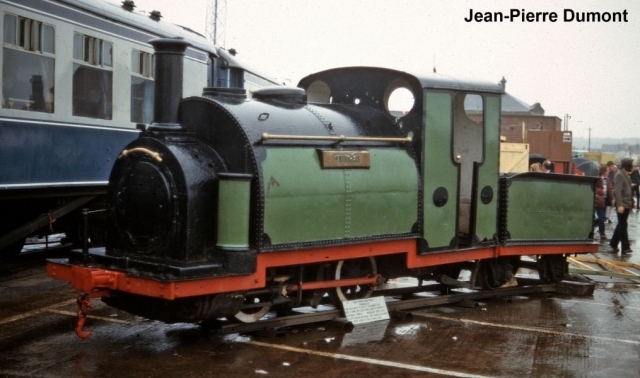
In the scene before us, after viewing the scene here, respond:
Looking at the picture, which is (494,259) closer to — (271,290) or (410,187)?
(410,187)

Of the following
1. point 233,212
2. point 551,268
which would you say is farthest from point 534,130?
point 233,212

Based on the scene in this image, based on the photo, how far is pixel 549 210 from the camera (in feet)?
31.2

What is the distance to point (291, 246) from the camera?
6773 millimetres

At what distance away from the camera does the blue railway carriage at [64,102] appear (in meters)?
8.79

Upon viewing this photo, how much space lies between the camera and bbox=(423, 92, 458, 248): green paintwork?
8.07 metres

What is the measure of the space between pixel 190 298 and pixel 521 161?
9.14m

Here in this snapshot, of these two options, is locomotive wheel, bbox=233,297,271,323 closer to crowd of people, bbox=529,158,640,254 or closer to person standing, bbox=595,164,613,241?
crowd of people, bbox=529,158,640,254

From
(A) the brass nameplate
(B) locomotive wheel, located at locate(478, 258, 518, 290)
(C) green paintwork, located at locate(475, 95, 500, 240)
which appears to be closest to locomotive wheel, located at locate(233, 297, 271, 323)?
(A) the brass nameplate

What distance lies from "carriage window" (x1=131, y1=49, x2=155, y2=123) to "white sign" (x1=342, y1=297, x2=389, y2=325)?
16.7 feet

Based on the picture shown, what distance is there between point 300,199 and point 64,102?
4.27 metres

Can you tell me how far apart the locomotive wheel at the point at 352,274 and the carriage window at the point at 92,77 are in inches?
170

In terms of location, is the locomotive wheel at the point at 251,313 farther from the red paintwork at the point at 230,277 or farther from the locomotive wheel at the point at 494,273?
the locomotive wheel at the point at 494,273

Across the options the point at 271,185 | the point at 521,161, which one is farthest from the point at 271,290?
the point at 521,161

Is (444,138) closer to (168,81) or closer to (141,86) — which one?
(168,81)
